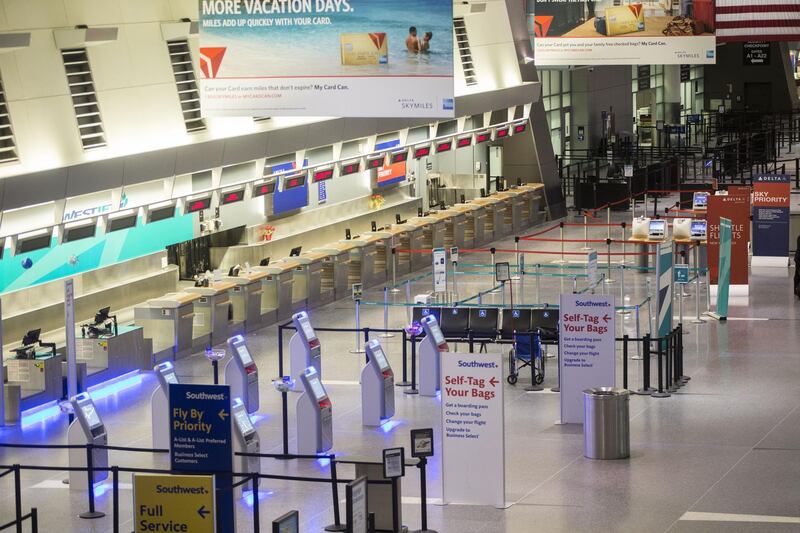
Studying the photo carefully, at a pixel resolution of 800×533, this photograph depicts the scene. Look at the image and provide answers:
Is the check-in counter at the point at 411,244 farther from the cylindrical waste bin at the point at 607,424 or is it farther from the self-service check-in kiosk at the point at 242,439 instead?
the self-service check-in kiosk at the point at 242,439

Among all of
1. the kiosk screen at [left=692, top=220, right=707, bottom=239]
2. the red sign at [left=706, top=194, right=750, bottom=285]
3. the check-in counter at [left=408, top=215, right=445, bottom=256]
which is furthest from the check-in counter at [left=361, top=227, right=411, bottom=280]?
the red sign at [left=706, top=194, right=750, bottom=285]

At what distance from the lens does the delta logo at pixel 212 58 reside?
51.0 feet

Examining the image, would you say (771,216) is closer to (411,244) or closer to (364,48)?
(411,244)

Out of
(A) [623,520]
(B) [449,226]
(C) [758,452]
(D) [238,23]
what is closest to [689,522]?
(A) [623,520]

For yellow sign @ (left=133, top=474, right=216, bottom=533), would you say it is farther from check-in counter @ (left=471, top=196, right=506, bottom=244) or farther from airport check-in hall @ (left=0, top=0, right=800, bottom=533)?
check-in counter @ (left=471, top=196, right=506, bottom=244)

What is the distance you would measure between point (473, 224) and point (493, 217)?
1056 millimetres

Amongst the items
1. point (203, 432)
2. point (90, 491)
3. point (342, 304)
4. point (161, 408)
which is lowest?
point (342, 304)

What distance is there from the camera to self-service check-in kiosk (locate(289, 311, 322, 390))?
1783 cm

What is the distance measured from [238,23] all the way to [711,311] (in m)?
9.97

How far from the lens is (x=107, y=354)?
18.5m

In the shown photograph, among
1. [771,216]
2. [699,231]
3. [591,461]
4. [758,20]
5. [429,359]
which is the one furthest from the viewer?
[771,216]

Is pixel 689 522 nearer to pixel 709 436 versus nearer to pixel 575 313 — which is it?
pixel 709 436

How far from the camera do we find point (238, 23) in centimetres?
1527

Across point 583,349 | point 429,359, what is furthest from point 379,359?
point 583,349
